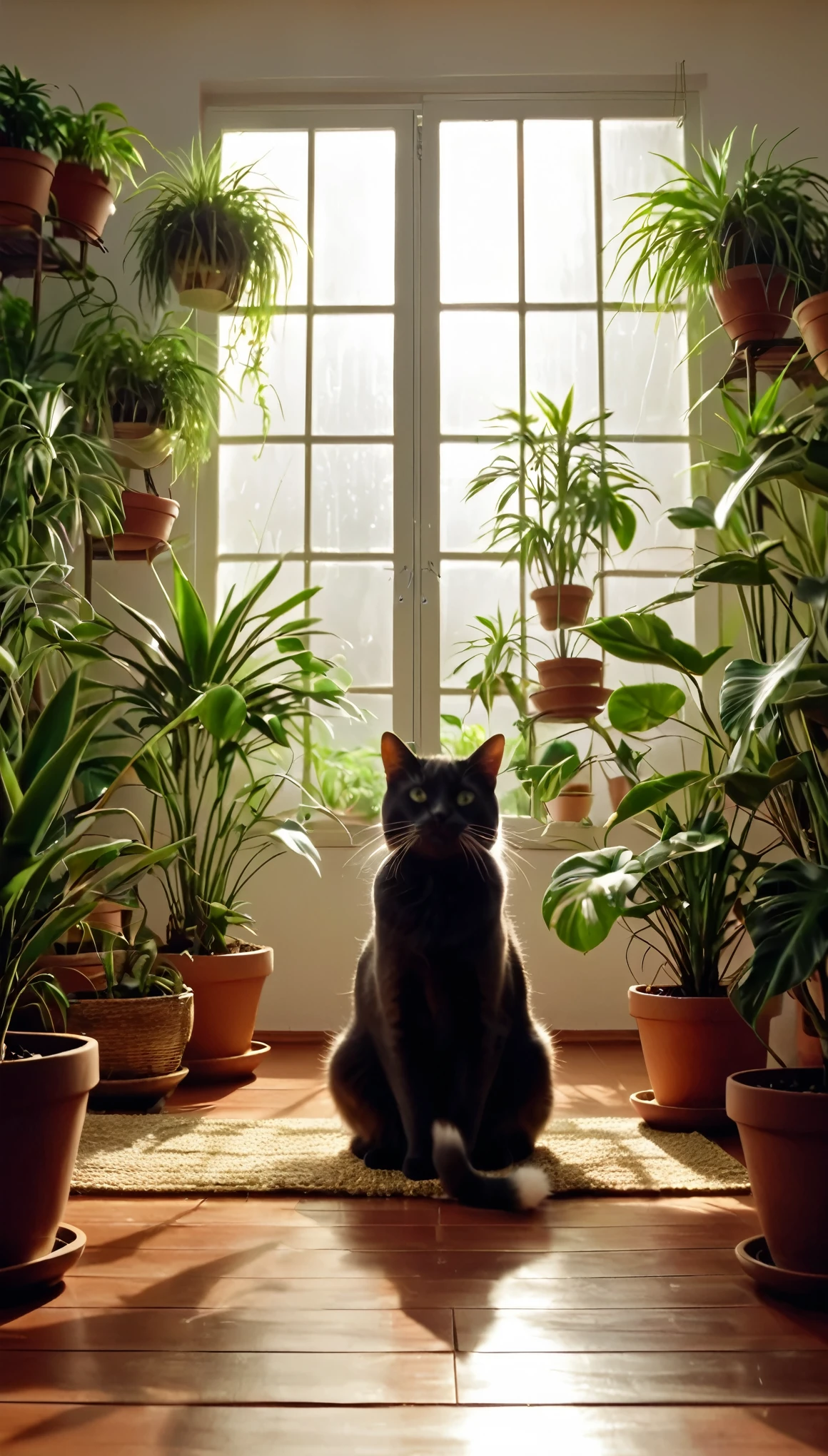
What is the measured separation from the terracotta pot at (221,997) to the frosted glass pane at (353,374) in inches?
67.5

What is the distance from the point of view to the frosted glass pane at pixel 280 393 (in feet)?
11.8

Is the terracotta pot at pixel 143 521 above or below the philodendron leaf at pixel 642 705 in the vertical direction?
above

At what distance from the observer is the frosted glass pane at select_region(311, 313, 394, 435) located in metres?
3.61

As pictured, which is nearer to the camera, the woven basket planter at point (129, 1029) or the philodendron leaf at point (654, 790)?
the philodendron leaf at point (654, 790)

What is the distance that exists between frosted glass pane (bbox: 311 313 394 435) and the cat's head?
1929 millimetres

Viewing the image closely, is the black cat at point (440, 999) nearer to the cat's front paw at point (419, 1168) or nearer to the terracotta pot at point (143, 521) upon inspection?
the cat's front paw at point (419, 1168)

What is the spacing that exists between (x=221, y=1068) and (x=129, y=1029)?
45 centimetres

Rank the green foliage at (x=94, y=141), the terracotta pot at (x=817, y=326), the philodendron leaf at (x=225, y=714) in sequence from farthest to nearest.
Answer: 1. the green foliage at (x=94, y=141)
2. the terracotta pot at (x=817, y=326)
3. the philodendron leaf at (x=225, y=714)

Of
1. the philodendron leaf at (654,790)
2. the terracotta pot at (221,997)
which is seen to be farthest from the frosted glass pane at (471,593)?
the philodendron leaf at (654,790)

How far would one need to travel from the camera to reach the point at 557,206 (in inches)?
143

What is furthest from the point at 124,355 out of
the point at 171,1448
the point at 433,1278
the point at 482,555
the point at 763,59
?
the point at 171,1448

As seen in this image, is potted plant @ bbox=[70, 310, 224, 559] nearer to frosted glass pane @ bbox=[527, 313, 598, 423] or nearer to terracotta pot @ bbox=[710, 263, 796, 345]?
frosted glass pane @ bbox=[527, 313, 598, 423]

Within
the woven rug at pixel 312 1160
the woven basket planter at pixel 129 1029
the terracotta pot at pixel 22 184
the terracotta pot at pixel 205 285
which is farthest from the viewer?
the terracotta pot at pixel 205 285

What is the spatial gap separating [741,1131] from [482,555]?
2.41 meters
